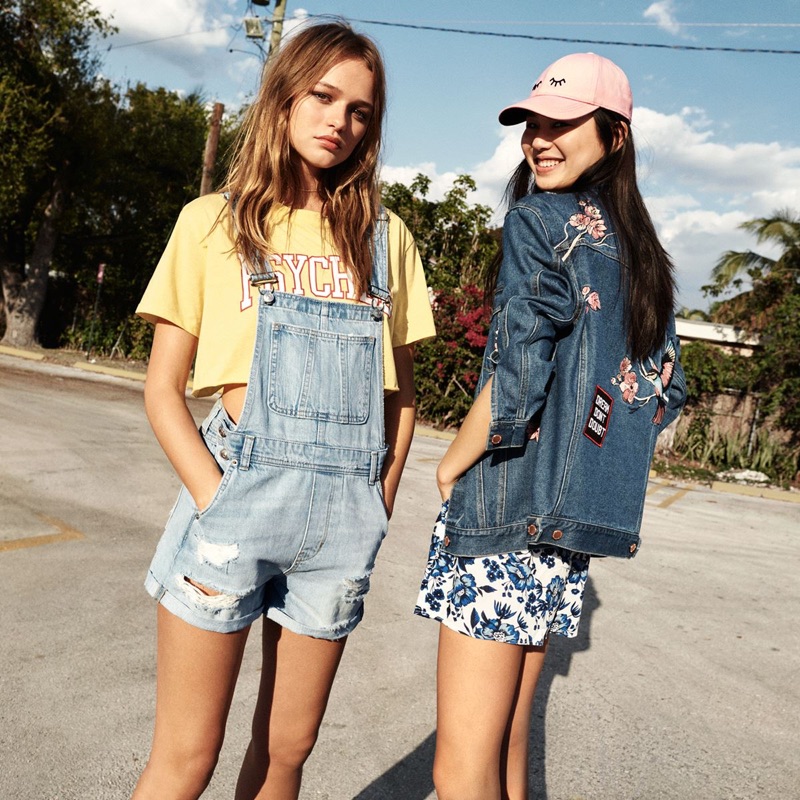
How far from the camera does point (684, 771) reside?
10.5ft

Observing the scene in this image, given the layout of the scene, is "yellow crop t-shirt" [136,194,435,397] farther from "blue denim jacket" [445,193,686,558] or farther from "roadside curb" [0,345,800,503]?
"roadside curb" [0,345,800,503]

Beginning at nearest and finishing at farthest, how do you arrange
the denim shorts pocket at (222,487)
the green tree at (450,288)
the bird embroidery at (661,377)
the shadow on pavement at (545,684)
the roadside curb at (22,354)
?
the denim shorts pocket at (222,487) < the bird embroidery at (661,377) < the shadow on pavement at (545,684) < the green tree at (450,288) < the roadside curb at (22,354)

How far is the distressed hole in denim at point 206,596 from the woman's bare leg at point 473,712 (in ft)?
1.64

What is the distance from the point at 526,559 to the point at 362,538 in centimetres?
37

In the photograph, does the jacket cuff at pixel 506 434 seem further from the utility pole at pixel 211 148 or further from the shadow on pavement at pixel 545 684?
the utility pole at pixel 211 148

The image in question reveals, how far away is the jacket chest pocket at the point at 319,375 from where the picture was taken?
1.74 metres

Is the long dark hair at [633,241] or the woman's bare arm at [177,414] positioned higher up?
the long dark hair at [633,241]

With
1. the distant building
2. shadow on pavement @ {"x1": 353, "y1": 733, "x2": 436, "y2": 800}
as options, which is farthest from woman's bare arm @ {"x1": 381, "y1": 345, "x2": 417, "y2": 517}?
the distant building

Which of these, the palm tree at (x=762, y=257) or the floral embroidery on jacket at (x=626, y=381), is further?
the palm tree at (x=762, y=257)

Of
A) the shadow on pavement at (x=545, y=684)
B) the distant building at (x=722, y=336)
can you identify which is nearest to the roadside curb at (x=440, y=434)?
the distant building at (x=722, y=336)

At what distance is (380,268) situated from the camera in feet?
6.34

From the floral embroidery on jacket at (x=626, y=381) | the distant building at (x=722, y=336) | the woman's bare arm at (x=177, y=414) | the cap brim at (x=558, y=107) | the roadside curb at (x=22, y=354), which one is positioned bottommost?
the roadside curb at (x=22, y=354)

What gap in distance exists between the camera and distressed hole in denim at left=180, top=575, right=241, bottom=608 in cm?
171

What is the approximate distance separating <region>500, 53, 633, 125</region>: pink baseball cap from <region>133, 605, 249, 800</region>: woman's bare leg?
1.34 m
